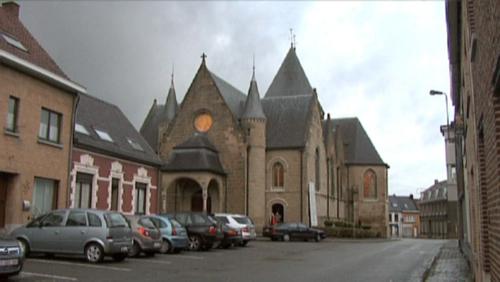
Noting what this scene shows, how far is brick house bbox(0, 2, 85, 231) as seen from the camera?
703 inches

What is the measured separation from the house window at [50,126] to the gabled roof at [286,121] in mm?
24633

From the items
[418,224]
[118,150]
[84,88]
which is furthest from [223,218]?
[418,224]

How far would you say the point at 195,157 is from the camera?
132 ft

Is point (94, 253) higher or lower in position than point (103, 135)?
lower

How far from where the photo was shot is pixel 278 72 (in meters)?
57.3

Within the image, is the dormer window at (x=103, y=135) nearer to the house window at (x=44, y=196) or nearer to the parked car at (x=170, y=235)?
the house window at (x=44, y=196)

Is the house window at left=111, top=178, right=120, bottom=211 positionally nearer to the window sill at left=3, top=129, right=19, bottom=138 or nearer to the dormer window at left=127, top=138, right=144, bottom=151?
Answer: the dormer window at left=127, top=138, right=144, bottom=151

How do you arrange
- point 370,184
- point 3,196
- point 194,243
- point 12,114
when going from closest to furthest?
point 3,196, point 12,114, point 194,243, point 370,184

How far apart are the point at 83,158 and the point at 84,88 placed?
300 centimetres

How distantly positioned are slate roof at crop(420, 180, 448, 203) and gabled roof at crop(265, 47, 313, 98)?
1773 inches

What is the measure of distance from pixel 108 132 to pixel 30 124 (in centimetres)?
766

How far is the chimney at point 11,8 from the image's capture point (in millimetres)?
21422

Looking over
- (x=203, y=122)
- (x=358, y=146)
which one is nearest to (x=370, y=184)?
(x=358, y=146)

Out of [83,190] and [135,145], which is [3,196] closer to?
[83,190]
